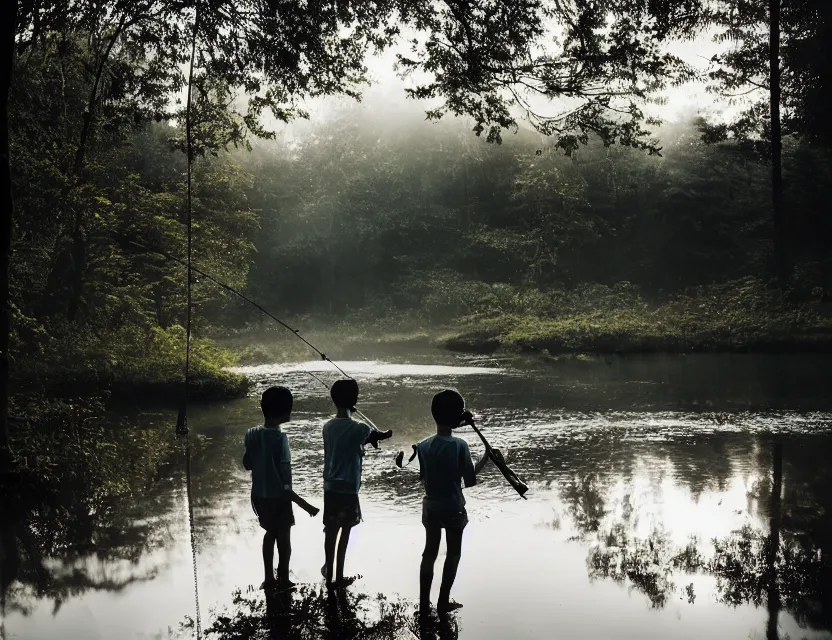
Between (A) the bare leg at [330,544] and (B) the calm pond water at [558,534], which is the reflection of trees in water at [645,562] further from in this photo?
(A) the bare leg at [330,544]

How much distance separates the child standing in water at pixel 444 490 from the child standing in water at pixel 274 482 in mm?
729

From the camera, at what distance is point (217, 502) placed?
26.1 ft

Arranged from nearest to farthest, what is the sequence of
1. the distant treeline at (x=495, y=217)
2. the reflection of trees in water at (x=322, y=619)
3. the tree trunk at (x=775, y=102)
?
the reflection of trees in water at (x=322, y=619)
the tree trunk at (x=775, y=102)
the distant treeline at (x=495, y=217)

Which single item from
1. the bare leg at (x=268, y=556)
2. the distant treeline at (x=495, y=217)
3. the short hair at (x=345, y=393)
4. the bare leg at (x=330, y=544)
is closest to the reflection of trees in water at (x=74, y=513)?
the bare leg at (x=268, y=556)

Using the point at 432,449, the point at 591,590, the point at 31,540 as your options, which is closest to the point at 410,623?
the point at 432,449

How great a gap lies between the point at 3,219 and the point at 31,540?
287 cm

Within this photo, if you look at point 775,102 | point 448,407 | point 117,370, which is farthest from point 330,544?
point 775,102

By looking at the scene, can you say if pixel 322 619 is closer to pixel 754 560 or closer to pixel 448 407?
pixel 448 407

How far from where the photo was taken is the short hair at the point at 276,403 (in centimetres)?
516

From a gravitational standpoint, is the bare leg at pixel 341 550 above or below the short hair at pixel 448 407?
below

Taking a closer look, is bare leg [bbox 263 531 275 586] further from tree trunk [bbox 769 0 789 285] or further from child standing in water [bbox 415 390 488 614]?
tree trunk [bbox 769 0 789 285]

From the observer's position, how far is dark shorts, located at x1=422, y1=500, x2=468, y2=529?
188 inches

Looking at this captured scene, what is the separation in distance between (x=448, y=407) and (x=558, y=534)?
2.41 meters

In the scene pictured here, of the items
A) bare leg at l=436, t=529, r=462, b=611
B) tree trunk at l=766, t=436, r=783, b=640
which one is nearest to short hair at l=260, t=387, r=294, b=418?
bare leg at l=436, t=529, r=462, b=611
